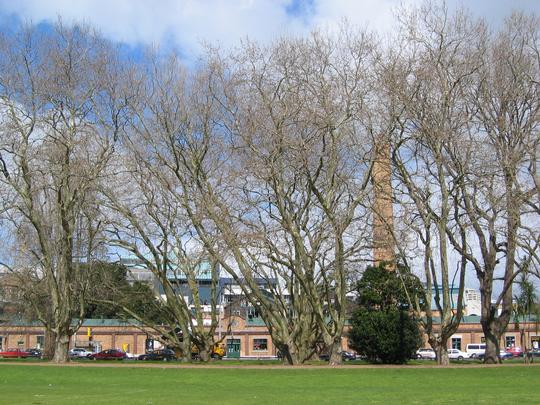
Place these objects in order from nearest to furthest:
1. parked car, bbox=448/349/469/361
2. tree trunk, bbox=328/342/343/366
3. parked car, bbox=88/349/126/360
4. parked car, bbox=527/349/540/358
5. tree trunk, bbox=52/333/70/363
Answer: tree trunk, bbox=328/342/343/366 → tree trunk, bbox=52/333/70/363 → parked car, bbox=527/349/540/358 → parked car, bbox=88/349/126/360 → parked car, bbox=448/349/469/361

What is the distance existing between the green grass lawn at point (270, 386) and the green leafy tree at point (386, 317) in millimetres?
5311

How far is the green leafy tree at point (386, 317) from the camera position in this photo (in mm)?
36688

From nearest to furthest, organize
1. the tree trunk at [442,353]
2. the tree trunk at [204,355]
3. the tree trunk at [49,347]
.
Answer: the tree trunk at [442,353] < the tree trunk at [204,355] < the tree trunk at [49,347]

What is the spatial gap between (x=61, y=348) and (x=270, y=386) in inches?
885

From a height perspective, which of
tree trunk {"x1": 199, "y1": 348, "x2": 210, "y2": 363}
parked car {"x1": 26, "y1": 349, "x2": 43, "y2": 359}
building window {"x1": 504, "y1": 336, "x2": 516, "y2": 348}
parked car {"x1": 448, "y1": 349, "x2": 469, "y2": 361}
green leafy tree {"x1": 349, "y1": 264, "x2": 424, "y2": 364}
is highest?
green leafy tree {"x1": 349, "y1": 264, "x2": 424, "y2": 364}

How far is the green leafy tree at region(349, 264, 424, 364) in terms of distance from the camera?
120 ft

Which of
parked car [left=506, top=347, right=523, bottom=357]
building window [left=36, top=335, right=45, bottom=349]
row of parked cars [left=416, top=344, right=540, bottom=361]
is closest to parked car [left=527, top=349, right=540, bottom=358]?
row of parked cars [left=416, top=344, right=540, bottom=361]

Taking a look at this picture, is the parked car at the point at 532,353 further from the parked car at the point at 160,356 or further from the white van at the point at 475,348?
the parked car at the point at 160,356

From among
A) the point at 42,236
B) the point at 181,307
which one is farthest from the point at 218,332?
the point at 42,236

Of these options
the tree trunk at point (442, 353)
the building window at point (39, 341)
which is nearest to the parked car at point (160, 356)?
the building window at point (39, 341)

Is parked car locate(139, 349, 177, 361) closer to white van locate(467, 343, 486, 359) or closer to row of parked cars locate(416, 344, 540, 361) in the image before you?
row of parked cars locate(416, 344, 540, 361)

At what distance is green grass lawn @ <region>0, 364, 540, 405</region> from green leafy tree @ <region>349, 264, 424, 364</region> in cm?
531

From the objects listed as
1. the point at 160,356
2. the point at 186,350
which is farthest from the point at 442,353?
the point at 160,356

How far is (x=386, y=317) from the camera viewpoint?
3694cm
